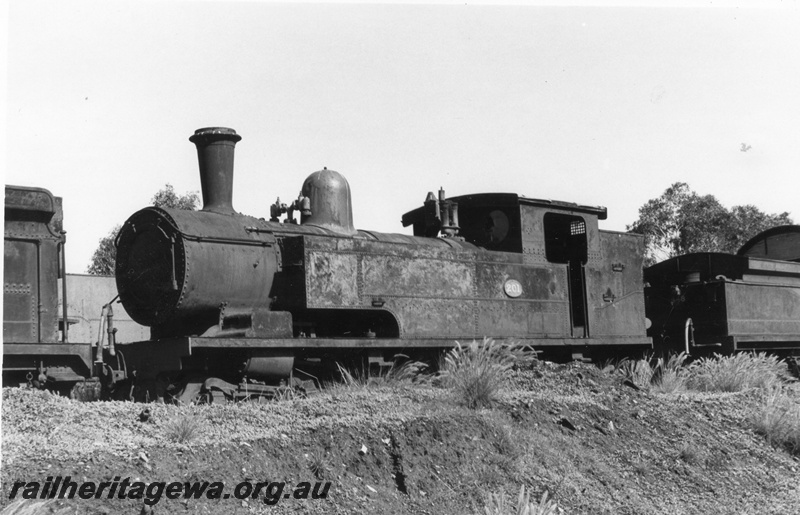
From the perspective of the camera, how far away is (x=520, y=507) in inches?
221

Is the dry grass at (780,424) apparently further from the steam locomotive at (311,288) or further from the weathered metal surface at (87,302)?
the weathered metal surface at (87,302)

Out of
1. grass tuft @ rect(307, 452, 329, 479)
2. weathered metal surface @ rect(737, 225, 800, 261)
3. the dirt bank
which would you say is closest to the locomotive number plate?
the dirt bank

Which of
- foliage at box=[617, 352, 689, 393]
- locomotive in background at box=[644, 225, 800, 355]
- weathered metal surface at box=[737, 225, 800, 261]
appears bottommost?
foliage at box=[617, 352, 689, 393]

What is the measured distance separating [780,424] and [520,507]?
4905mm

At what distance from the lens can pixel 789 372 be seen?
1573cm

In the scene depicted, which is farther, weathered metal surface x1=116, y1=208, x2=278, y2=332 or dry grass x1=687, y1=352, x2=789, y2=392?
dry grass x1=687, y1=352, x2=789, y2=392

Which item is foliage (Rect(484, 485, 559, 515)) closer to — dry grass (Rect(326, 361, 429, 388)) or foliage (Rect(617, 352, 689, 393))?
dry grass (Rect(326, 361, 429, 388))

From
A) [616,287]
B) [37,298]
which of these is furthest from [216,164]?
[616,287]

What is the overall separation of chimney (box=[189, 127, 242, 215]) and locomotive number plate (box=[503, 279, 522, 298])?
3.76 m

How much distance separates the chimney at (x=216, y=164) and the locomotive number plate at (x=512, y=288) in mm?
3762

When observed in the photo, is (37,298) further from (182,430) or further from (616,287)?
(616,287)

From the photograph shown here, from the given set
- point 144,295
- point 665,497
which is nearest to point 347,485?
point 665,497

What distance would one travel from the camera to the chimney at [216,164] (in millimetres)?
9992

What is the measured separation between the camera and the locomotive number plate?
1155 centimetres
